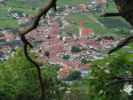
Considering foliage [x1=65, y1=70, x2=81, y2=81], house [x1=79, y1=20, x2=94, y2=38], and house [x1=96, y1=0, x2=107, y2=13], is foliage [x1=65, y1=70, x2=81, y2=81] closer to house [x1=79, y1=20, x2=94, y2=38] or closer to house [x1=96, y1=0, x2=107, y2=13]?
house [x1=96, y1=0, x2=107, y2=13]

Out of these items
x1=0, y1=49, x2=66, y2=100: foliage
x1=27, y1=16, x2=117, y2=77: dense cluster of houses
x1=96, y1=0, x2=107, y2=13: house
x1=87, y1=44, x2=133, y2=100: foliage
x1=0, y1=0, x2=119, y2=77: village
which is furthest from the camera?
x1=27, y1=16, x2=117, y2=77: dense cluster of houses

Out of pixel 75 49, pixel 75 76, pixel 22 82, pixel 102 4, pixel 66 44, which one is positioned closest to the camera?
pixel 22 82

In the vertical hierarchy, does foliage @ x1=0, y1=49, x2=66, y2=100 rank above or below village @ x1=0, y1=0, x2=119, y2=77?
above

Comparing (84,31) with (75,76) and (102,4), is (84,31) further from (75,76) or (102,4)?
(102,4)

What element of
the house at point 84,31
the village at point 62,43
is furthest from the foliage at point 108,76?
the house at point 84,31

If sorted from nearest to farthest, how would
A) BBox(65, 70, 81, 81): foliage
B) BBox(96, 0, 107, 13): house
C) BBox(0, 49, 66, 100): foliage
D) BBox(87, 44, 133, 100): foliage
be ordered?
BBox(87, 44, 133, 100): foliage → BBox(96, 0, 107, 13): house → BBox(0, 49, 66, 100): foliage → BBox(65, 70, 81, 81): foliage

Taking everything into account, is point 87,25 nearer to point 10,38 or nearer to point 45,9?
point 10,38

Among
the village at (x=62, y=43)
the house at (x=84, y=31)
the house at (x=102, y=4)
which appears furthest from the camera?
the house at (x=84, y=31)

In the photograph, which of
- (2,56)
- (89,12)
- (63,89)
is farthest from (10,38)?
(63,89)

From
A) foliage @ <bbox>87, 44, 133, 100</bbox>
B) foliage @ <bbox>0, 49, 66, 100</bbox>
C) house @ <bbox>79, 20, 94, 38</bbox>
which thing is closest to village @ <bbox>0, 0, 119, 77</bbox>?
house @ <bbox>79, 20, 94, 38</bbox>

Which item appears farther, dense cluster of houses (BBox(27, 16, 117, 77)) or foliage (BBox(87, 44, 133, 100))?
dense cluster of houses (BBox(27, 16, 117, 77))

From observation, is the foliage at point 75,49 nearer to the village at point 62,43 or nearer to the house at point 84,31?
the village at point 62,43

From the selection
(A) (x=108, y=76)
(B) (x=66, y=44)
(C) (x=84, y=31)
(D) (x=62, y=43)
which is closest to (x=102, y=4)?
(D) (x=62, y=43)

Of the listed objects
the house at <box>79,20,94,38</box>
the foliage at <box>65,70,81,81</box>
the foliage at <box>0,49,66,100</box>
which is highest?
the foliage at <box>0,49,66,100</box>
